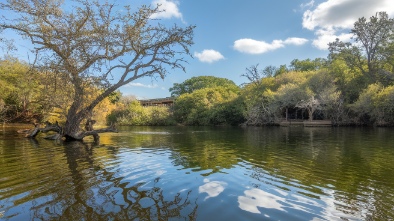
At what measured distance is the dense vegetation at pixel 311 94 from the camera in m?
35.5

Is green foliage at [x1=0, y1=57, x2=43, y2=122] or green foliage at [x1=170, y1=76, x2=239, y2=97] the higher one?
green foliage at [x1=170, y1=76, x2=239, y2=97]

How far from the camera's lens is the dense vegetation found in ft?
116

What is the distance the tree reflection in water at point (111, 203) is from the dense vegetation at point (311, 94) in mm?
15733

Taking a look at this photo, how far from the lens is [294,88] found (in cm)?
4591

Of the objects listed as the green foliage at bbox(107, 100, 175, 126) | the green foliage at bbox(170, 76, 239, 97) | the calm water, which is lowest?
the calm water

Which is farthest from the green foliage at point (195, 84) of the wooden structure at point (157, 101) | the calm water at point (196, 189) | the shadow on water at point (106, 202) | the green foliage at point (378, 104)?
the shadow on water at point (106, 202)

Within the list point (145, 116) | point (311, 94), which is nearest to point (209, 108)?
point (145, 116)

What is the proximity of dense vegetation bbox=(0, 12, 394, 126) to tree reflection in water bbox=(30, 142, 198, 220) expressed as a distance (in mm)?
15733

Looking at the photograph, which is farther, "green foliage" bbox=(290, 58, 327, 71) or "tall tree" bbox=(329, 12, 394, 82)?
"green foliage" bbox=(290, 58, 327, 71)

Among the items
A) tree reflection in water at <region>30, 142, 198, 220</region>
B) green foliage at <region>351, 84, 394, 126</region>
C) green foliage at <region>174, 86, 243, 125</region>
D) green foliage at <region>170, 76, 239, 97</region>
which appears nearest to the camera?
tree reflection in water at <region>30, 142, 198, 220</region>

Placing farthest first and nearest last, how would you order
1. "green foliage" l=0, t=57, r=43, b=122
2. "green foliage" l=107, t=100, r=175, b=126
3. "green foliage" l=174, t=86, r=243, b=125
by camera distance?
→ "green foliage" l=107, t=100, r=175, b=126
"green foliage" l=174, t=86, r=243, b=125
"green foliage" l=0, t=57, r=43, b=122

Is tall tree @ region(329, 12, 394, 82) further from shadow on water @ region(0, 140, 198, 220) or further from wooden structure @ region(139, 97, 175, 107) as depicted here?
wooden structure @ region(139, 97, 175, 107)

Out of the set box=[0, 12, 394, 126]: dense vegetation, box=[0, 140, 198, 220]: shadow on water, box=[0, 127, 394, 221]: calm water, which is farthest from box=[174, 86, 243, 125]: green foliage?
box=[0, 140, 198, 220]: shadow on water

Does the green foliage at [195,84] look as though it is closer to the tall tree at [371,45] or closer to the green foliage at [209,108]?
the green foliage at [209,108]
